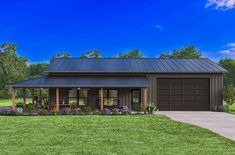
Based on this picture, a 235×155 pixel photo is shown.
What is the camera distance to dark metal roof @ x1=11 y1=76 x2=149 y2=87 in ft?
76.8

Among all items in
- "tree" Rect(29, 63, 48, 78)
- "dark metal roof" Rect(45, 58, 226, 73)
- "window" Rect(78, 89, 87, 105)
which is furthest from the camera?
"tree" Rect(29, 63, 48, 78)

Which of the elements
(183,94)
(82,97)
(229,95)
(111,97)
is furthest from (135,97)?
(229,95)

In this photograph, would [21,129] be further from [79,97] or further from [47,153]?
[79,97]

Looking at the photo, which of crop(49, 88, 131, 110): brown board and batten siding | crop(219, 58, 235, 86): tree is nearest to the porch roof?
crop(49, 88, 131, 110): brown board and batten siding

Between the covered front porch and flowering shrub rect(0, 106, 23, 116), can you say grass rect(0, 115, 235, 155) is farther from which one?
the covered front porch

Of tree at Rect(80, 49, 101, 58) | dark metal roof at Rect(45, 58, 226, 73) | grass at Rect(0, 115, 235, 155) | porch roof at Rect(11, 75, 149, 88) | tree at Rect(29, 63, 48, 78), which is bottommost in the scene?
grass at Rect(0, 115, 235, 155)

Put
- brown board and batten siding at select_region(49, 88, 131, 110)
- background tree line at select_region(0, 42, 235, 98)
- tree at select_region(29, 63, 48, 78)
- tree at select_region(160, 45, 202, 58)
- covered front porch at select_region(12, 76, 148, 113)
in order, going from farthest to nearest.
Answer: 1. tree at select_region(29, 63, 48, 78)
2. tree at select_region(160, 45, 202, 58)
3. background tree line at select_region(0, 42, 235, 98)
4. brown board and batten siding at select_region(49, 88, 131, 110)
5. covered front porch at select_region(12, 76, 148, 113)

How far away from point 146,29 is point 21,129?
6341 centimetres

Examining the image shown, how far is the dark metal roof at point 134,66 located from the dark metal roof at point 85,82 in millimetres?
636

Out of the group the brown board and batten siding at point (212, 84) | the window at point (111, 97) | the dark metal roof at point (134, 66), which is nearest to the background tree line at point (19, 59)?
the dark metal roof at point (134, 66)

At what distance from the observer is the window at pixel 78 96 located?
84.4 ft

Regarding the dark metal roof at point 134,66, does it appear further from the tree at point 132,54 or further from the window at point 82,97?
the tree at point 132,54

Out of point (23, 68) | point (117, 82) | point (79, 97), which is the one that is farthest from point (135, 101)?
point (23, 68)

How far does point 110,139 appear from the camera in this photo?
11.6m
